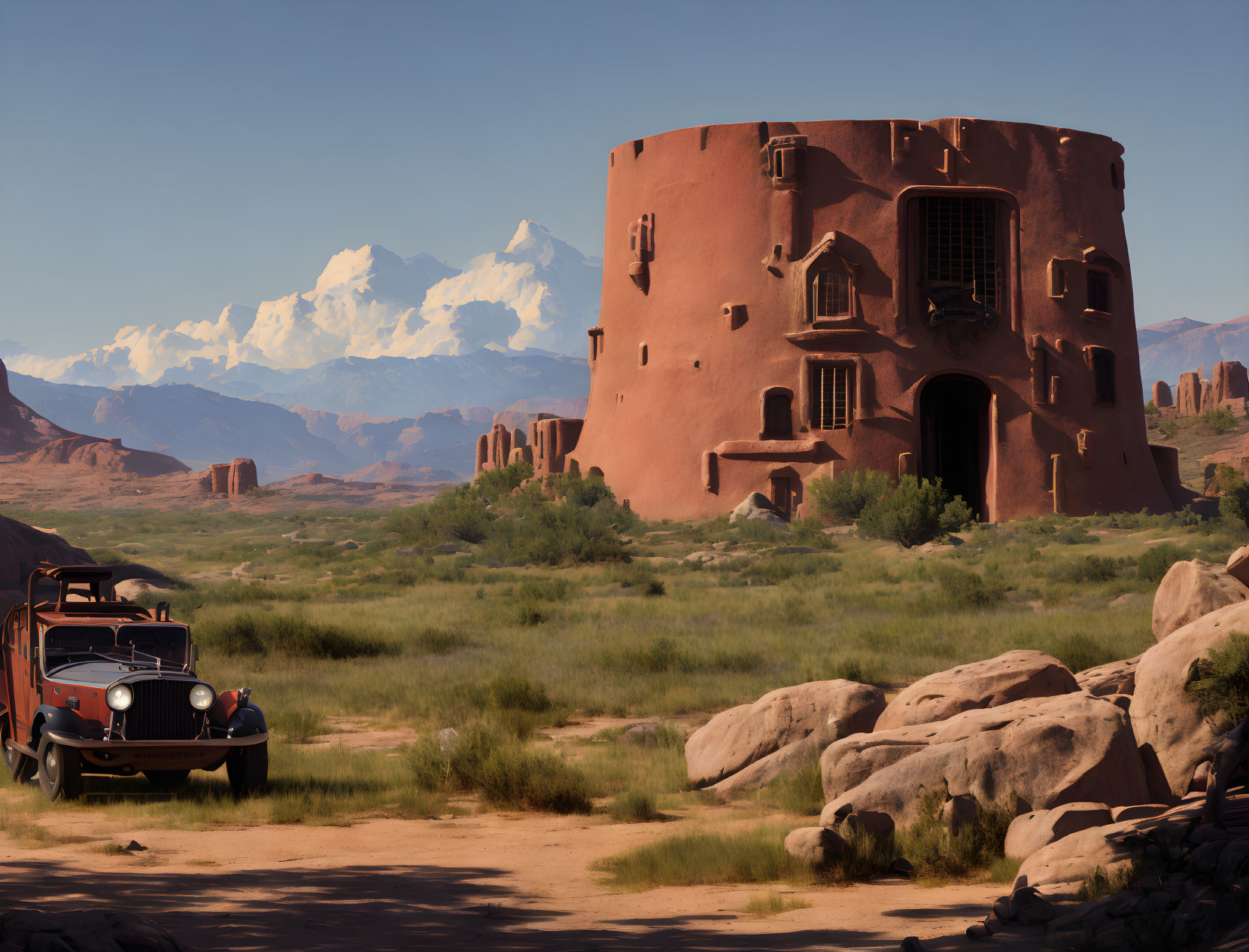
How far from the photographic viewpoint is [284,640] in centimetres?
1745

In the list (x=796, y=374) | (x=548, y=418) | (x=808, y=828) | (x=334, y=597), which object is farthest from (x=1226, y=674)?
(x=548, y=418)

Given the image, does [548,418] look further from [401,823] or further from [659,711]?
[401,823]

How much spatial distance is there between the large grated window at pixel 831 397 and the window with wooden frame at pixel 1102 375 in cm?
796

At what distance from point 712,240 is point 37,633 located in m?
29.4

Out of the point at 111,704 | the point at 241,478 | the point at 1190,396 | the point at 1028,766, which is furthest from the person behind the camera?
the point at 241,478

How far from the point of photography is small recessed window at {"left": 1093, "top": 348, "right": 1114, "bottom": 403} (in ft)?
119

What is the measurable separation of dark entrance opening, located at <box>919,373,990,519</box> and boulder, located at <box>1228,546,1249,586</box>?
25.3 metres

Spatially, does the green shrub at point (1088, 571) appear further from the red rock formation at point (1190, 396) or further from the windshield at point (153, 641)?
the red rock formation at point (1190, 396)

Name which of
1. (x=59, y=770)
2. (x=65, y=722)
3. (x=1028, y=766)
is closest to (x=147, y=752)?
(x=65, y=722)

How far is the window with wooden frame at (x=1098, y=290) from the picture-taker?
3641 cm

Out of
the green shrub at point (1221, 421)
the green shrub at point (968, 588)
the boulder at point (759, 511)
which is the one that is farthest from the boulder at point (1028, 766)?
the green shrub at point (1221, 421)

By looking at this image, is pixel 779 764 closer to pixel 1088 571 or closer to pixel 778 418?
pixel 1088 571

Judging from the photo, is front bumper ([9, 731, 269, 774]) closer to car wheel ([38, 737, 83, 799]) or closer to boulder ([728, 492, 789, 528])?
car wheel ([38, 737, 83, 799])

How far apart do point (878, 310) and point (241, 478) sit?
257ft
